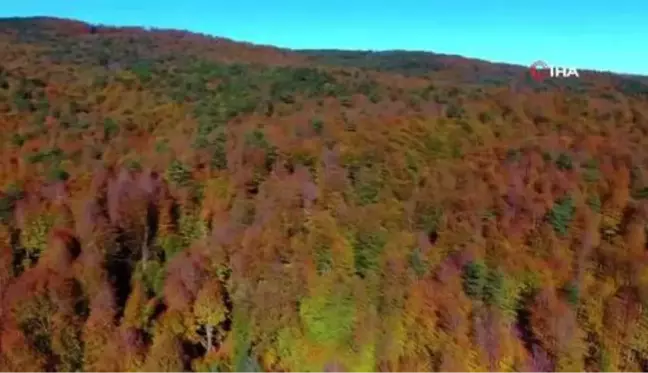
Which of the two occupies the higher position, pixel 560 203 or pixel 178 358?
pixel 560 203

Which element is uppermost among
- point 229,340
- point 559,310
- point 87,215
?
point 87,215

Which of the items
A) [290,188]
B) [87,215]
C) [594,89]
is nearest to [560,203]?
[290,188]

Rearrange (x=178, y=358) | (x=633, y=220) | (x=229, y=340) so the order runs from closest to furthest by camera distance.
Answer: (x=178, y=358), (x=229, y=340), (x=633, y=220)

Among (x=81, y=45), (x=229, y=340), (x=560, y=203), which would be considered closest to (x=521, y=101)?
(x=560, y=203)

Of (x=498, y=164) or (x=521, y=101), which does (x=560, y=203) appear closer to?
(x=498, y=164)

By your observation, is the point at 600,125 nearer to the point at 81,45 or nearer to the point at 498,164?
the point at 498,164

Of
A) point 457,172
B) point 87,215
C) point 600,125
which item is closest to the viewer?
point 87,215

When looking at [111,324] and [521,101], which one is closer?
[111,324]
